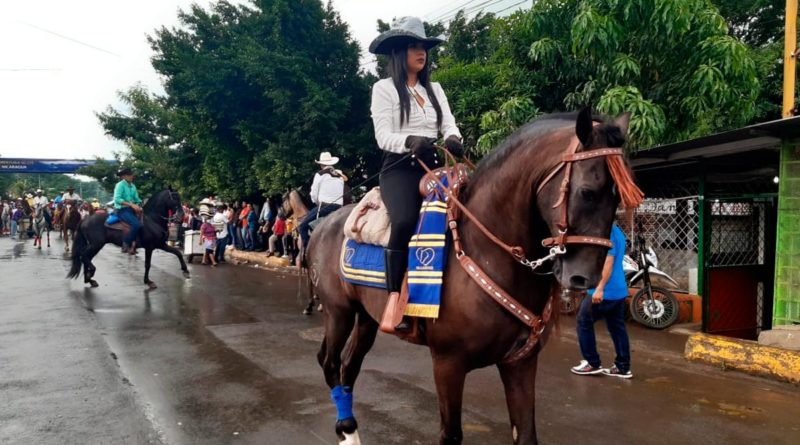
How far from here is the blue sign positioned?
52050 mm

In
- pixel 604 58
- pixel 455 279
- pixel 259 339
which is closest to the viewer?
pixel 455 279

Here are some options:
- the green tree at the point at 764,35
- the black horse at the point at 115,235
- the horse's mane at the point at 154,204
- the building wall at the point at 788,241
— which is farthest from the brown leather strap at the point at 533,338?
the horse's mane at the point at 154,204

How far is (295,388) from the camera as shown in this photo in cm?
522

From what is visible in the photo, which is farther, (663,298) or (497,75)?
(497,75)

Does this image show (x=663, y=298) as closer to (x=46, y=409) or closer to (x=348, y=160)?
(x=46, y=409)

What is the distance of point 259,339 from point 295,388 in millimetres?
2151

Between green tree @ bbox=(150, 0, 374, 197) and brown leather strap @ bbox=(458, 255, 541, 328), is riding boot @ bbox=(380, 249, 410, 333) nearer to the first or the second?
brown leather strap @ bbox=(458, 255, 541, 328)

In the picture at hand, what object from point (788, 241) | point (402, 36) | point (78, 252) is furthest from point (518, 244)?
point (78, 252)

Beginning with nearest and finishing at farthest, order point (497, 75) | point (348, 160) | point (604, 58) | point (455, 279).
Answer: point (455, 279)
point (604, 58)
point (497, 75)
point (348, 160)

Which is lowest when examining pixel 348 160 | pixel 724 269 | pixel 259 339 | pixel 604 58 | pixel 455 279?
pixel 259 339

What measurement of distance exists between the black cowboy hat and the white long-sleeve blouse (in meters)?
0.21

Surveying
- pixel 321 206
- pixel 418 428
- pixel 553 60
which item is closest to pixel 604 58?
pixel 553 60

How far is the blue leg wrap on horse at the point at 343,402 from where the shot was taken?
3855 mm

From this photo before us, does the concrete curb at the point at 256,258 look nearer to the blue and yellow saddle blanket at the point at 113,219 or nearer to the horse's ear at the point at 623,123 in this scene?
the blue and yellow saddle blanket at the point at 113,219
